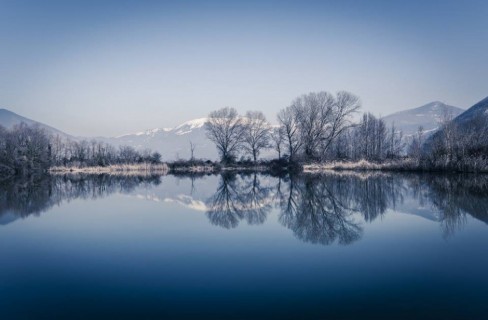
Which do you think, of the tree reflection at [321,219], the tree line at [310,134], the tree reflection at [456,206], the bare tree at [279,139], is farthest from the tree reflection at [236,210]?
the bare tree at [279,139]

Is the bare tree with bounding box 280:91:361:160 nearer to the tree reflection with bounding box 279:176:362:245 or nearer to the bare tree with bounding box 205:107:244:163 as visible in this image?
the bare tree with bounding box 205:107:244:163

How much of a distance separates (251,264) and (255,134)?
40504 mm

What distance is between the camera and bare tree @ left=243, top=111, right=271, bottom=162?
4403 centimetres

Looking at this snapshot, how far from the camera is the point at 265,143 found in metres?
44.2

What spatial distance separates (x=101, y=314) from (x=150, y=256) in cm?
195

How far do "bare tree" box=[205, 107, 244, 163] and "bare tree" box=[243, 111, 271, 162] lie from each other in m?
0.76

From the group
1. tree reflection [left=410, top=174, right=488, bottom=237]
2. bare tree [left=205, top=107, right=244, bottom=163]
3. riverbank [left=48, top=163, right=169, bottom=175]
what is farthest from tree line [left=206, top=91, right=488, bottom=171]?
tree reflection [left=410, top=174, right=488, bottom=237]

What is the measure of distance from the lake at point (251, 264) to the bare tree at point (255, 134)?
3486 centimetres

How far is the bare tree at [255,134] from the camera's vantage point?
4403 cm

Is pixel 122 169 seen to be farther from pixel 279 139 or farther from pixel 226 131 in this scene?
pixel 279 139

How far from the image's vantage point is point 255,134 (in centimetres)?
4491

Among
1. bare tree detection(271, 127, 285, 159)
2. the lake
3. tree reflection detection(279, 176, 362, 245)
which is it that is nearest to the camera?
the lake

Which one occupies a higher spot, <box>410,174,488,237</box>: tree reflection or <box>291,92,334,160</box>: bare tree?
<box>291,92,334,160</box>: bare tree

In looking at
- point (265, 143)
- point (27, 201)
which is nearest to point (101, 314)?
point (27, 201)
